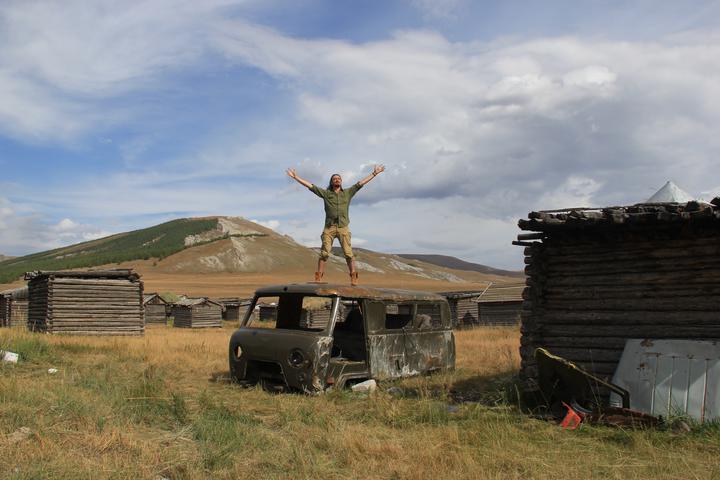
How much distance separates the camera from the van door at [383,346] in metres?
9.59

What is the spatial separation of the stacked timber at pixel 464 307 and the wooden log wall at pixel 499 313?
2086 millimetres

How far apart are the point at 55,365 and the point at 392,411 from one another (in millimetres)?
8060

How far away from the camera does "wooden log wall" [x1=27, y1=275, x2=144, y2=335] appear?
2148cm

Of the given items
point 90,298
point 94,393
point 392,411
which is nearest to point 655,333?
point 392,411

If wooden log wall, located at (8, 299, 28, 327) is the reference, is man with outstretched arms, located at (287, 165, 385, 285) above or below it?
above

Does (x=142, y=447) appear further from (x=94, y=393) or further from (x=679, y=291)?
(x=679, y=291)

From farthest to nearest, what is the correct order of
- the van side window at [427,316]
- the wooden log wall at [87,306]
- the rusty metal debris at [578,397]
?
the wooden log wall at [87,306]
the van side window at [427,316]
the rusty metal debris at [578,397]

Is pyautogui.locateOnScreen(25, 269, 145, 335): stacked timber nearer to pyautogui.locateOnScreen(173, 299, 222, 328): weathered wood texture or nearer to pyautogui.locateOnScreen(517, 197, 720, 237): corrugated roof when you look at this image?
pyautogui.locateOnScreen(173, 299, 222, 328): weathered wood texture

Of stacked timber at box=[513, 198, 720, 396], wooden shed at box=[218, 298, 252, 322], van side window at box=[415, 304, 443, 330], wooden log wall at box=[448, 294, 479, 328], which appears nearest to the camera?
stacked timber at box=[513, 198, 720, 396]

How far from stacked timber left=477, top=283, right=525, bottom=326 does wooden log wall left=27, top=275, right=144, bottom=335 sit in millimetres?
17371

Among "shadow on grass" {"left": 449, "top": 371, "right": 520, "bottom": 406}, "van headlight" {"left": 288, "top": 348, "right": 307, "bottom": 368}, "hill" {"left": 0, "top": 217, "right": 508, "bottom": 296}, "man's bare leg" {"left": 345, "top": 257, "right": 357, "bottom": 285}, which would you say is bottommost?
"shadow on grass" {"left": 449, "top": 371, "right": 520, "bottom": 406}

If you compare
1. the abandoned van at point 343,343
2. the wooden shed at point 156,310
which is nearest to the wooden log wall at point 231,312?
the wooden shed at point 156,310

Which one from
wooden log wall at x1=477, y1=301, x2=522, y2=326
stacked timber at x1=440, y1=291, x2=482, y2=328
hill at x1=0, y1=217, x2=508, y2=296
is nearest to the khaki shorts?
wooden log wall at x1=477, y1=301, x2=522, y2=326

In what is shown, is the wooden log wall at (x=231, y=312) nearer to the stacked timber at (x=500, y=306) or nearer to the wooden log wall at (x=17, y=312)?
the wooden log wall at (x=17, y=312)
